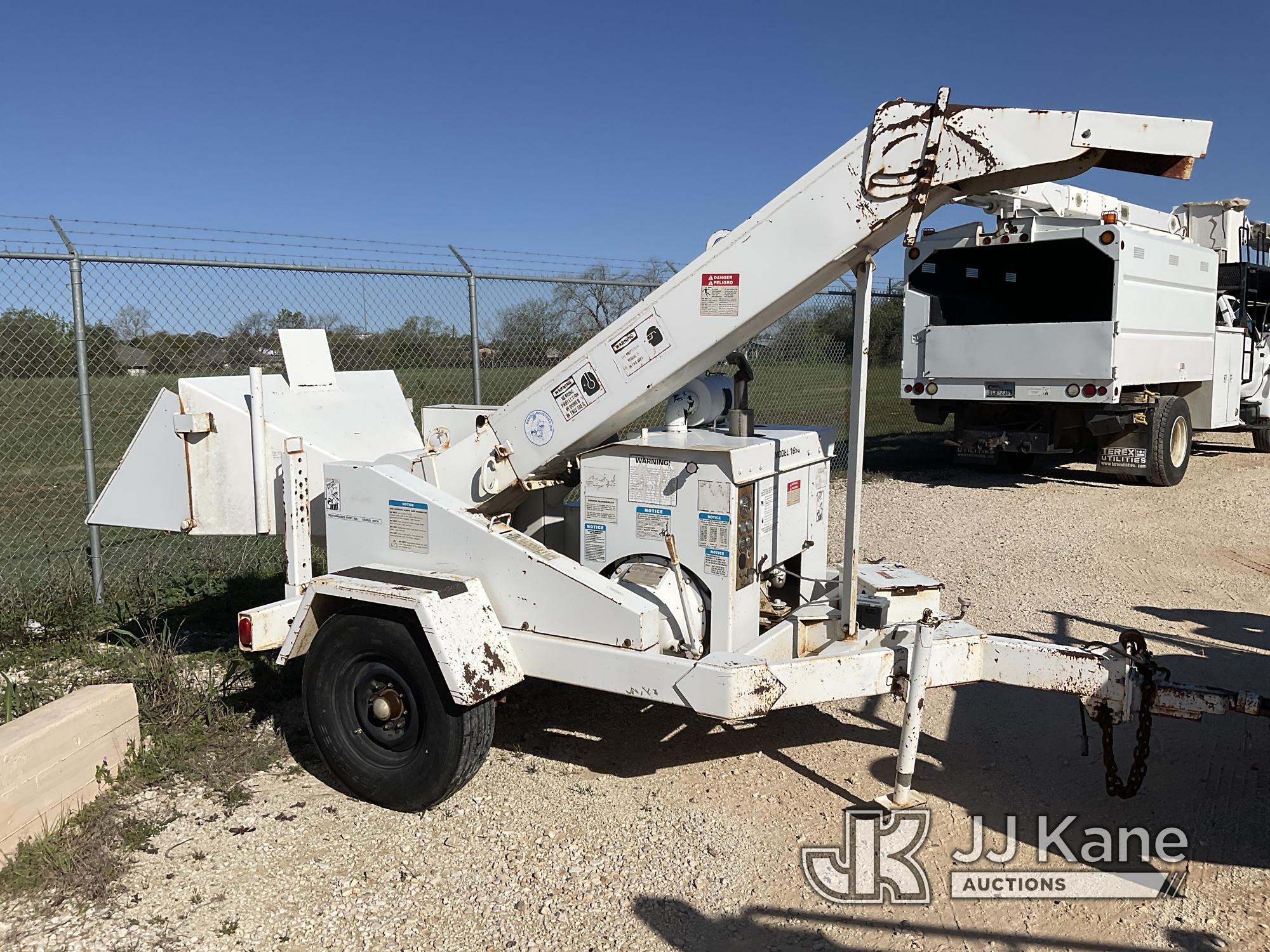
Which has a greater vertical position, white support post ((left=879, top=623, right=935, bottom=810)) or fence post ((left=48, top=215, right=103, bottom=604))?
fence post ((left=48, top=215, right=103, bottom=604))

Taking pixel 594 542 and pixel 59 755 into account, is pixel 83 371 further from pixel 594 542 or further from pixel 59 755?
pixel 594 542

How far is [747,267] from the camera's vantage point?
369 cm

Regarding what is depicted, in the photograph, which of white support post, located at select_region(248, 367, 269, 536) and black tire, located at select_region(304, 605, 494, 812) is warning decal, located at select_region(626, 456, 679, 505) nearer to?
black tire, located at select_region(304, 605, 494, 812)

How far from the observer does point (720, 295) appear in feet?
12.3

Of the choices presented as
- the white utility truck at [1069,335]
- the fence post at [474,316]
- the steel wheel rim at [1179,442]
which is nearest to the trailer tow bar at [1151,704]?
the fence post at [474,316]

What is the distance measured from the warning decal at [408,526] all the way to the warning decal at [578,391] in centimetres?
70

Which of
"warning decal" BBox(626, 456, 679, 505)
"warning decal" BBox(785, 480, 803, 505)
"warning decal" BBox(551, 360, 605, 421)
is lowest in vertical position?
"warning decal" BBox(785, 480, 803, 505)

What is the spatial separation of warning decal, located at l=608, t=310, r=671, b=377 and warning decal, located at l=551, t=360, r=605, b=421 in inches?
5.2

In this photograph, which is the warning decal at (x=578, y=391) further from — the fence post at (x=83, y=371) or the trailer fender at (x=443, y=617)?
the fence post at (x=83, y=371)

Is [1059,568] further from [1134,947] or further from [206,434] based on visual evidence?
[206,434]

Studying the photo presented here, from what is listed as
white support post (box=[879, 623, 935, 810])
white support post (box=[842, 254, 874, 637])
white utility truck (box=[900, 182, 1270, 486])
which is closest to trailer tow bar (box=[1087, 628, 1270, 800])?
white support post (box=[879, 623, 935, 810])

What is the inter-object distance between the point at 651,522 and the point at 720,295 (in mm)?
938

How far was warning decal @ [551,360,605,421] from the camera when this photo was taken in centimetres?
402

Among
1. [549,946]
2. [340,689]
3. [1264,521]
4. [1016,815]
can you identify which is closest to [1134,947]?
[1016,815]
